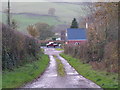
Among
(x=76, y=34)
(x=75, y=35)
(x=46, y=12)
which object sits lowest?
(x=75, y=35)

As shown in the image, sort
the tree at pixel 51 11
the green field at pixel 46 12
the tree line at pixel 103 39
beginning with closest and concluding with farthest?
the tree line at pixel 103 39, the green field at pixel 46 12, the tree at pixel 51 11

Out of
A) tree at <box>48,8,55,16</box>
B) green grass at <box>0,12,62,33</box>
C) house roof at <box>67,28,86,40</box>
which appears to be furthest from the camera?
tree at <box>48,8,55,16</box>

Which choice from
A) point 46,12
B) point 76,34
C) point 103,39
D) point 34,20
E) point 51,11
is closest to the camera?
point 103,39

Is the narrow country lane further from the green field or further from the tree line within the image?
the green field

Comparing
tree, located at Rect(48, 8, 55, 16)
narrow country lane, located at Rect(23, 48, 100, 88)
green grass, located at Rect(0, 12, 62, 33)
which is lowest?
narrow country lane, located at Rect(23, 48, 100, 88)

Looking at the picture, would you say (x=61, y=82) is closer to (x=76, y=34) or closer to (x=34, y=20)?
(x=76, y=34)

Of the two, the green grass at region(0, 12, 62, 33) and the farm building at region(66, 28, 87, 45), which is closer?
the farm building at region(66, 28, 87, 45)

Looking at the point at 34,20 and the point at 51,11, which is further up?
the point at 51,11

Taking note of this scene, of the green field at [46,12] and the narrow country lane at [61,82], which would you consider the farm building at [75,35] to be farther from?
the narrow country lane at [61,82]

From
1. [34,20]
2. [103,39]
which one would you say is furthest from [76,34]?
[103,39]

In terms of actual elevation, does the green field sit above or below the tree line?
above

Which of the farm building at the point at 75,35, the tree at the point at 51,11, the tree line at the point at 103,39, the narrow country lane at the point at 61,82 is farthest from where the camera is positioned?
the tree at the point at 51,11

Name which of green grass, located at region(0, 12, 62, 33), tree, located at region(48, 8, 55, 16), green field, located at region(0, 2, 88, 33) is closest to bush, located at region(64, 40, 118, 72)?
green grass, located at region(0, 12, 62, 33)

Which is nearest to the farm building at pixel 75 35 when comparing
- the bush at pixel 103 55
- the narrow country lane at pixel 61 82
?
the bush at pixel 103 55
